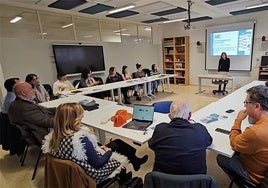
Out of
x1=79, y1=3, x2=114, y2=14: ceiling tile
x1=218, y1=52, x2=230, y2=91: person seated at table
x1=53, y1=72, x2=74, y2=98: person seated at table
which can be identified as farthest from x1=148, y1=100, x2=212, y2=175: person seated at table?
x1=218, y1=52, x2=230, y2=91: person seated at table

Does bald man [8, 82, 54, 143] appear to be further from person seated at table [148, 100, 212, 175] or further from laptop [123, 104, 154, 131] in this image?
person seated at table [148, 100, 212, 175]

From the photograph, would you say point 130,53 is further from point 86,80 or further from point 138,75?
point 86,80

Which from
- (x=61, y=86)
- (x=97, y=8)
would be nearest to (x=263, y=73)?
(x=97, y=8)

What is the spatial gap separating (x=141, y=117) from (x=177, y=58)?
6.79m

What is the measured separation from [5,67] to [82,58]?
6.79ft

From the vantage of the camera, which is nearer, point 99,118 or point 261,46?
point 99,118

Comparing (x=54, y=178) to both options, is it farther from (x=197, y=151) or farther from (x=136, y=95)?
(x=136, y=95)

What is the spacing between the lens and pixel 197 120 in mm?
2086

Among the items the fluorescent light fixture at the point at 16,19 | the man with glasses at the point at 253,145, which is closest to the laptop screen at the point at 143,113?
the man with glasses at the point at 253,145

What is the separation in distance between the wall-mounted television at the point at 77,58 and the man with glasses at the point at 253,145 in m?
4.96

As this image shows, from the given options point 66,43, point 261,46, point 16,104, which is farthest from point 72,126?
point 261,46

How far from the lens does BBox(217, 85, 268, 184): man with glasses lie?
1.22 meters

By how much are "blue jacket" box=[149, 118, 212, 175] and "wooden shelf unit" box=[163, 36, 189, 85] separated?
7.16 metres

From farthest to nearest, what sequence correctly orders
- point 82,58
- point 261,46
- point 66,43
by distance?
point 261,46 → point 82,58 → point 66,43
